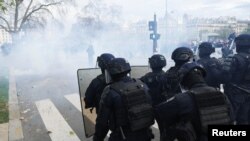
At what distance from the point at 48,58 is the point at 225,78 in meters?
22.8

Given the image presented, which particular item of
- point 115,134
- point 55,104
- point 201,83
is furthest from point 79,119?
point 201,83

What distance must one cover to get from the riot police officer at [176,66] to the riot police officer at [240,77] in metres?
1.13

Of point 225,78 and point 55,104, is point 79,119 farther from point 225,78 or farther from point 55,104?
point 225,78

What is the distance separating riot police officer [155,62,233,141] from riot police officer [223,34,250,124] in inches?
93.8

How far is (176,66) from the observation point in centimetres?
454

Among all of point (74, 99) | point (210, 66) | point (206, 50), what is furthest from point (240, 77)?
point (74, 99)

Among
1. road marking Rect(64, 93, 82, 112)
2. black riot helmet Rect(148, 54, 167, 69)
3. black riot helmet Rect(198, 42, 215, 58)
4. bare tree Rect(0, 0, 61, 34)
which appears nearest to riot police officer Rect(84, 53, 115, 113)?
black riot helmet Rect(148, 54, 167, 69)

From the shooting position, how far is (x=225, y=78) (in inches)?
218

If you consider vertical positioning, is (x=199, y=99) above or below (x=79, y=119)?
above

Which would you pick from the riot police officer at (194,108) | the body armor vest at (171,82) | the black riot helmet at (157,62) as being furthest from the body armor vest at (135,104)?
the black riot helmet at (157,62)

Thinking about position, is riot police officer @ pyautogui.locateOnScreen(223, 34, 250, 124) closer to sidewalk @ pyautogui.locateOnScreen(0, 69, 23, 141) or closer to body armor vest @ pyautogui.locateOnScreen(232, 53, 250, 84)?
body armor vest @ pyautogui.locateOnScreen(232, 53, 250, 84)

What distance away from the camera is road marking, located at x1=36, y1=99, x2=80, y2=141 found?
22.0 feet

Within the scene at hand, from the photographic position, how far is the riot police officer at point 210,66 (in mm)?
5770

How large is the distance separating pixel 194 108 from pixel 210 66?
3.23 m
